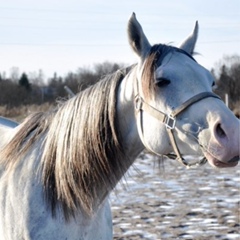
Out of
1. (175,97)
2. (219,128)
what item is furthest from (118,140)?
(219,128)

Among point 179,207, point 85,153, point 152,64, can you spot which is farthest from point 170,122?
point 179,207

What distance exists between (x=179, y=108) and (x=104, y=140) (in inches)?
18.8

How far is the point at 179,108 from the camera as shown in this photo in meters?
2.56

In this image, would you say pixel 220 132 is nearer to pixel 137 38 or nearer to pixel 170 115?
pixel 170 115

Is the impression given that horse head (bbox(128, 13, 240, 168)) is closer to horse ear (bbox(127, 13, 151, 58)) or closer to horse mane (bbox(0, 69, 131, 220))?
horse ear (bbox(127, 13, 151, 58))

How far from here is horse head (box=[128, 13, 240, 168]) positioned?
242 centimetres

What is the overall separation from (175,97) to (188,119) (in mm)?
121

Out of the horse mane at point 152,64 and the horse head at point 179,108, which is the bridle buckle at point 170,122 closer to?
the horse head at point 179,108

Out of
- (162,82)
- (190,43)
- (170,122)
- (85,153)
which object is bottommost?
(85,153)

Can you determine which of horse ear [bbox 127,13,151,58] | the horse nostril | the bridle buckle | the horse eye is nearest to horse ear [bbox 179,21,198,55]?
horse ear [bbox 127,13,151,58]

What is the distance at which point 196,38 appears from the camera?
9.87ft

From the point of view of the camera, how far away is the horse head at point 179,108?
2.42 m

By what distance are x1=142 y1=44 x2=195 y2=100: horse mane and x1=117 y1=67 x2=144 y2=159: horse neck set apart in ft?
0.45

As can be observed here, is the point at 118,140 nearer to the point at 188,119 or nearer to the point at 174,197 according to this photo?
the point at 188,119
